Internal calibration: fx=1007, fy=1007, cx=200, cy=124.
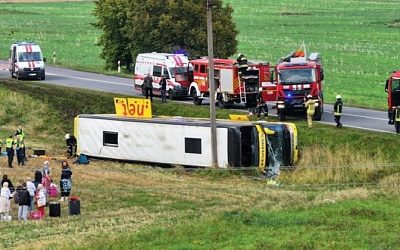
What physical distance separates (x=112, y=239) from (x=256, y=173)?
48.9 ft

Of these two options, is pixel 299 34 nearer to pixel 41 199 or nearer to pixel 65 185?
pixel 65 185

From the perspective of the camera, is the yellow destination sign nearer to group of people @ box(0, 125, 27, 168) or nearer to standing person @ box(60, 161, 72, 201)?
group of people @ box(0, 125, 27, 168)

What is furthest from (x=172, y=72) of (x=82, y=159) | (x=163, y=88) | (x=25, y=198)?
(x=25, y=198)

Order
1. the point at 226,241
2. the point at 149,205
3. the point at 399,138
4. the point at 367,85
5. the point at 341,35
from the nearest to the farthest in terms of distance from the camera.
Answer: the point at 226,241
the point at 149,205
the point at 399,138
the point at 367,85
the point at 341,35

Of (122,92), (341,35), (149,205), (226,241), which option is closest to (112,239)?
(226,241)

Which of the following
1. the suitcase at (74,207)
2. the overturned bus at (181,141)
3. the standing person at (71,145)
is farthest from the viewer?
the standing person at (71,145)

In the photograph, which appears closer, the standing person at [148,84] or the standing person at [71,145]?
the standing person at [71,145]

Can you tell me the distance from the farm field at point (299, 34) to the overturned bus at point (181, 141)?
560 inches

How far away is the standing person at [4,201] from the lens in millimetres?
36344

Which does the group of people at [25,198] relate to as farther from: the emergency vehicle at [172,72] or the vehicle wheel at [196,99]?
the emergency vehicle at [172,72]

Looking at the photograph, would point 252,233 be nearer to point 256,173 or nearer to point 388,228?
point 388,228

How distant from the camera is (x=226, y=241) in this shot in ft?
101

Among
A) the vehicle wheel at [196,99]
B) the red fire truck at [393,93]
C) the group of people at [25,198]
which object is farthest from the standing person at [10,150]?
the red fire truck at [393,93]

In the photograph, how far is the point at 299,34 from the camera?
120625mm
